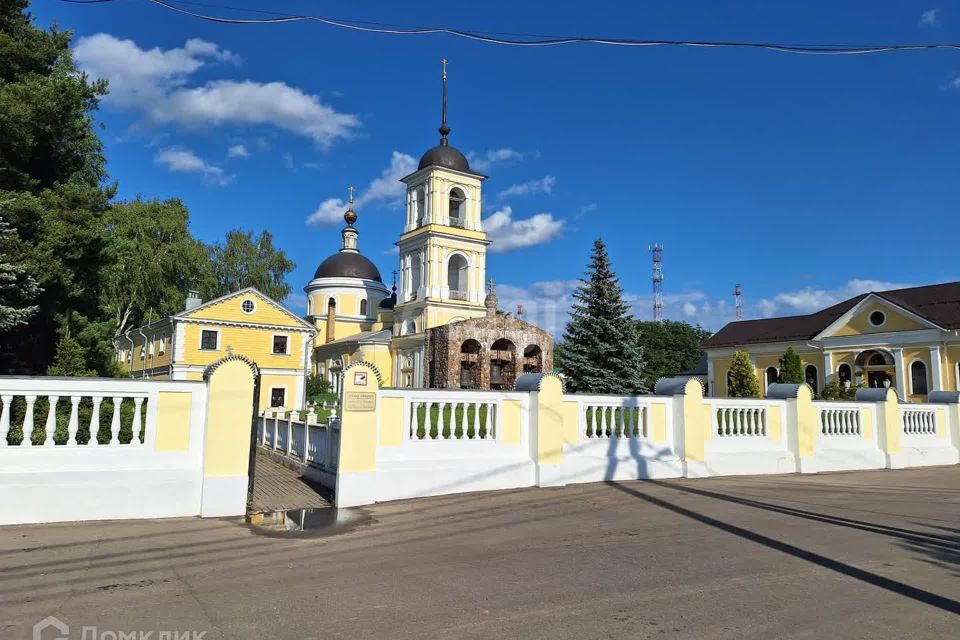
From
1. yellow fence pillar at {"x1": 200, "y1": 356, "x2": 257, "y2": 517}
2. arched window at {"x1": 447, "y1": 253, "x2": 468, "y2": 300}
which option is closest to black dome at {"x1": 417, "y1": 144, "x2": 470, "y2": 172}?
arched window at {"x1": 447, "y1": 253, "x2": 468, "y2": 300}

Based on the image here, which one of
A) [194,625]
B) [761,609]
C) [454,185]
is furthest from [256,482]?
[454,185]

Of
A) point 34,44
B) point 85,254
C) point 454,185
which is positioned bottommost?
point 85,254

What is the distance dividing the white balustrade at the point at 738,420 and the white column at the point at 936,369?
89.7ft

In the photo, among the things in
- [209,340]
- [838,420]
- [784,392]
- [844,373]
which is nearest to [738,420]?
[784,392]

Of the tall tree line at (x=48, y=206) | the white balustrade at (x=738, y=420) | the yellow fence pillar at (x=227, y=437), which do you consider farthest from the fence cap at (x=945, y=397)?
the tall tree line at (x=48, y=206)

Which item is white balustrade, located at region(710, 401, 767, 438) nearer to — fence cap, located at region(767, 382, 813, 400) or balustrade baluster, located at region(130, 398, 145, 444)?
fence cap, located at region(767, 382, 813, 400)

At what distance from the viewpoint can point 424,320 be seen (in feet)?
155

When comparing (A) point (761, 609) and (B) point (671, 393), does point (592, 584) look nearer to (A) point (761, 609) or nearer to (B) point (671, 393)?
(A) point (761, 609)

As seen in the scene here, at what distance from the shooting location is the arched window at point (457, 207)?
164ft

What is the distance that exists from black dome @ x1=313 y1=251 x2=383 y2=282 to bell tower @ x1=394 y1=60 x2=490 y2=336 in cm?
966

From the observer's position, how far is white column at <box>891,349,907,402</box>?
35.4 m

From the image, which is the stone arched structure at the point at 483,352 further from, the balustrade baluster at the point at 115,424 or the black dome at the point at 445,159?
the balustrade baluster at the point at 115,424

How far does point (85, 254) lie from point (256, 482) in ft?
34.7

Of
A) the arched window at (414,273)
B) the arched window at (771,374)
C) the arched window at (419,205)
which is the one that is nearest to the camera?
the arched window at (771,374)
